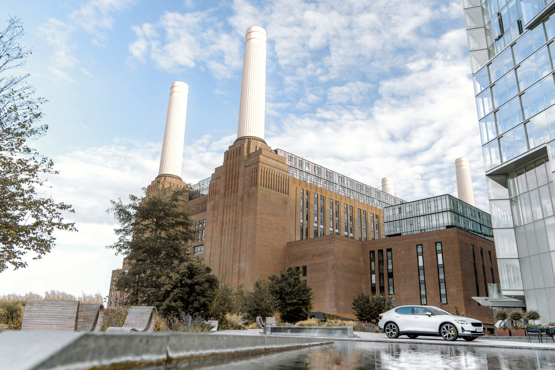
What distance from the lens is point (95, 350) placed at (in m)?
2.21

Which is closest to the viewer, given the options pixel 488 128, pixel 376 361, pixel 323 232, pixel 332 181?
pixel 376 361

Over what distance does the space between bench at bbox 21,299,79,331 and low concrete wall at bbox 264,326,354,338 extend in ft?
42.0

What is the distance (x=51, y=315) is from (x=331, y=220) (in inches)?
2862

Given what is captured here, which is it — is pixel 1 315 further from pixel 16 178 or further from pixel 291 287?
pixel 291 287

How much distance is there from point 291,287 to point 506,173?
18.8 meters

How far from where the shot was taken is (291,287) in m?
29.5

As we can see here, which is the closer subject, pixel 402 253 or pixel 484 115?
pixel 484 115

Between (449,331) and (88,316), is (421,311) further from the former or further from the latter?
(88,316)

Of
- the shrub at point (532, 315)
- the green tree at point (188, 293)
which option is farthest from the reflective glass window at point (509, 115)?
the green tree at point (188, 293)

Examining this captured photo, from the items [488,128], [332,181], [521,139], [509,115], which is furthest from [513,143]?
[332,181]

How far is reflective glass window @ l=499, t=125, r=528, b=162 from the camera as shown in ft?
95.9

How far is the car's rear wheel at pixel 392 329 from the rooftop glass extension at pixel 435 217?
183 feet

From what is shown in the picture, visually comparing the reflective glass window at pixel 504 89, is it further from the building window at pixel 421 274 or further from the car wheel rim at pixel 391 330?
the building window at pixel 421 274

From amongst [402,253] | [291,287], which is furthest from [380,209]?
[291,287]
